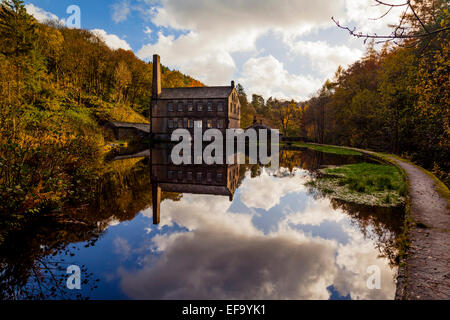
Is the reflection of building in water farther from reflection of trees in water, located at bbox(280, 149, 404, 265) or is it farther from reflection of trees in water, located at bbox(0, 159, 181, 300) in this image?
reflection of trees in water, located at bbox(280, 149, 404, 265)

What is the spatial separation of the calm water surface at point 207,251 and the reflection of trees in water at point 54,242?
20 millimetres

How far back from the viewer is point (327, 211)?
8.02 meters

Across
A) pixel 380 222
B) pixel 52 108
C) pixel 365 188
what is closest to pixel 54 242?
pixel 380 222

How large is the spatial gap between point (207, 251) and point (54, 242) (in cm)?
355

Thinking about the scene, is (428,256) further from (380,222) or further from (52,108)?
(52,108)

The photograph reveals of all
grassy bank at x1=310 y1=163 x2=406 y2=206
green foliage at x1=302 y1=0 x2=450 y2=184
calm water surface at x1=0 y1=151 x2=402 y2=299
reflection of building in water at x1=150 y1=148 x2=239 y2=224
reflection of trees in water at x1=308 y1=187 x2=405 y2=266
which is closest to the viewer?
calm water surface at x1=0 y1=151 x2=402 y2=299

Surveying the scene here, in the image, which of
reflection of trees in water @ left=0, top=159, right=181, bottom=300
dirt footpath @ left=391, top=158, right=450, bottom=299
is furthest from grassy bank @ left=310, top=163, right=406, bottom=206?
reflection of trees in water @ left=0, top=159, right=181, bottom=300

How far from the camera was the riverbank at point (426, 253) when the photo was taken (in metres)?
3.38

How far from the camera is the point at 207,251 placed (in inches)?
205

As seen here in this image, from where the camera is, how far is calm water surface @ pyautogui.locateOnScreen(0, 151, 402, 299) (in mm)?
3857

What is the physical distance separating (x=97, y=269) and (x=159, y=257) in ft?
3.92

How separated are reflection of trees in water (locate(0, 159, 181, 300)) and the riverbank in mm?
5337

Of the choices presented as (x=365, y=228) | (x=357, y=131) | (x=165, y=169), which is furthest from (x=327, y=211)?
(x=357, y=131)

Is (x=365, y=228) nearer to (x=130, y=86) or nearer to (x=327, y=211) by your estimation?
(x=327, y=211)
